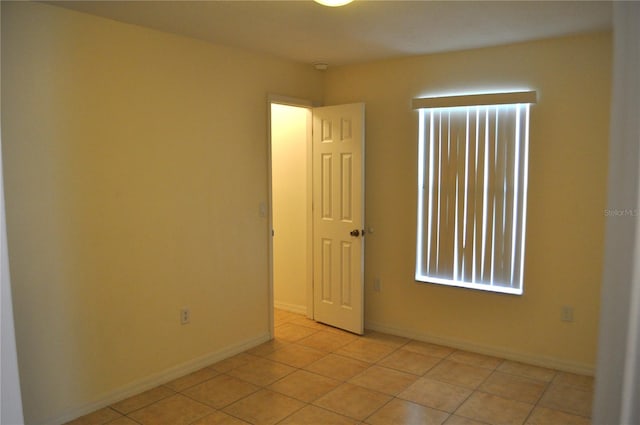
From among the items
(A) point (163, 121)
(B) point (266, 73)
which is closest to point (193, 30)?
(A) point (163, 121)

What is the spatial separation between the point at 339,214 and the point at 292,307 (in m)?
1.28

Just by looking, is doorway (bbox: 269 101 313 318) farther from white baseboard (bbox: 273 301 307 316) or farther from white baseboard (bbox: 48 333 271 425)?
white baseboard (bbox: 48 333 271 425)

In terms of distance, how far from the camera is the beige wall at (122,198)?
2.64 m

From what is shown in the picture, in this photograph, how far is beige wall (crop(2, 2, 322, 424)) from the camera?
8.68 ft

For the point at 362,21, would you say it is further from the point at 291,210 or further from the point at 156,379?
the point at 156,379

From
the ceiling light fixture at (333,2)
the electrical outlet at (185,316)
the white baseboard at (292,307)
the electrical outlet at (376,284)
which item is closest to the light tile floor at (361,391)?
the electrical outlet at (185,316)

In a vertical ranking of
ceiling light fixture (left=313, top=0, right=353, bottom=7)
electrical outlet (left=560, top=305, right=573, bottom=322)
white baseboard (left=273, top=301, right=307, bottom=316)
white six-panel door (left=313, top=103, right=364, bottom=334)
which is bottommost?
white baseboard (left=273, top=301, right=307, bottom=316)

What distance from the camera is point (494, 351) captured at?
3891 mm

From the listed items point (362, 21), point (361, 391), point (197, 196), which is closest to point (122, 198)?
point (197, 196)

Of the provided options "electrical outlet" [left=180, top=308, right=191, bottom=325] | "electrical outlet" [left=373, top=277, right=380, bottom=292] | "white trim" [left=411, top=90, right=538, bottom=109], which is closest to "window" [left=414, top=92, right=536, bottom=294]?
"white trim" [left=411, top=90, right=538, bottom=109]

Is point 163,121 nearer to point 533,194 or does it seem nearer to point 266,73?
point 266,73

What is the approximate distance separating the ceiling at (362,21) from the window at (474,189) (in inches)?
20.4

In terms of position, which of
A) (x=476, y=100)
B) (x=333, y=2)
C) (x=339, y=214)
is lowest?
(x=339, y=214)

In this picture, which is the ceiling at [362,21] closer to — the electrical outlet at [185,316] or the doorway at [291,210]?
the doorway at [291,210]
